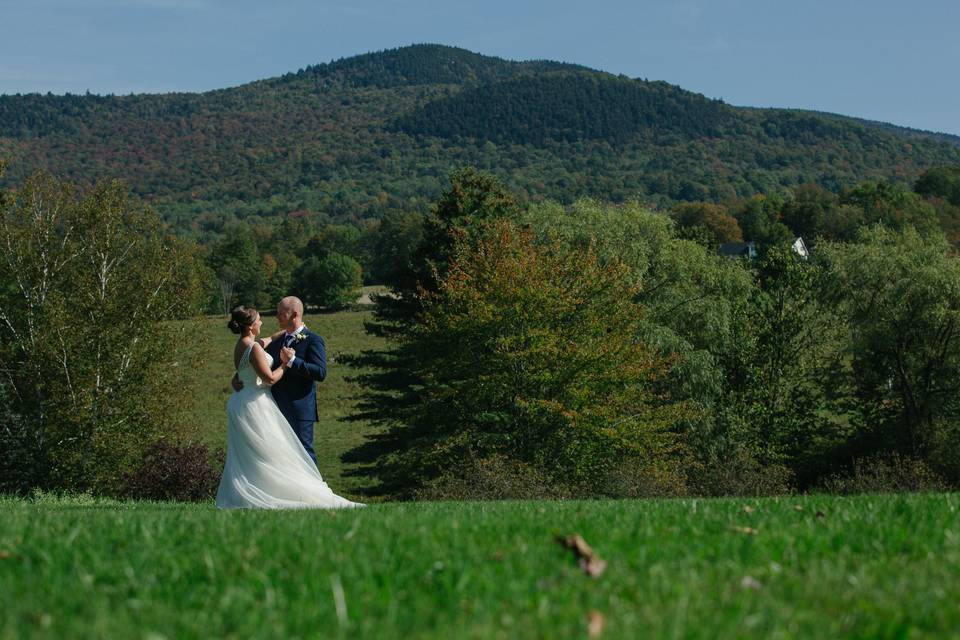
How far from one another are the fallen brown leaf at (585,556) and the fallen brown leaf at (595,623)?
0.76 metres

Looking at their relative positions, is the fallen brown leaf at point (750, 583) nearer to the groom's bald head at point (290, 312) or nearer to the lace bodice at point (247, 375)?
the groom's bald head at point (290, 312)

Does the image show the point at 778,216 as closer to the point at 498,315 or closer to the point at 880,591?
the point at 498,315

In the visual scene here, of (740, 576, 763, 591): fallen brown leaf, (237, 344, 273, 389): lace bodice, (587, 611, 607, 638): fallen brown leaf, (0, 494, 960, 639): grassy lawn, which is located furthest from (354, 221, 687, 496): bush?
(587, 611, 607, 638): fallen brown leaf

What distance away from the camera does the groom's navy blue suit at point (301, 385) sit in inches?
469

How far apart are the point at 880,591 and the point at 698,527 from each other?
6.37 ft

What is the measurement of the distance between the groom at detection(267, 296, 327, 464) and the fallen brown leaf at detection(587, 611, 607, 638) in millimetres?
8216

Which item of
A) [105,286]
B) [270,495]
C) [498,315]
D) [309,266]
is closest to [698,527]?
[270,495]

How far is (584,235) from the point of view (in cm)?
4984

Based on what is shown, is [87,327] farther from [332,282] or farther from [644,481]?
[332,282]

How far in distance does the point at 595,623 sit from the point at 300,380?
8.86m

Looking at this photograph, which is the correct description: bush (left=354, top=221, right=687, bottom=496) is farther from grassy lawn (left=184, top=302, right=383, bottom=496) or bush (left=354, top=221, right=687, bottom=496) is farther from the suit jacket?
the suit jacket

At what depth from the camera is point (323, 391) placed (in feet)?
245

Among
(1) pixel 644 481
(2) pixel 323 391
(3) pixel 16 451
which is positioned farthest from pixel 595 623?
(2) pixel 323 391

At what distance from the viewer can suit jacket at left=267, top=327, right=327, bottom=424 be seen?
1190 centimetres
